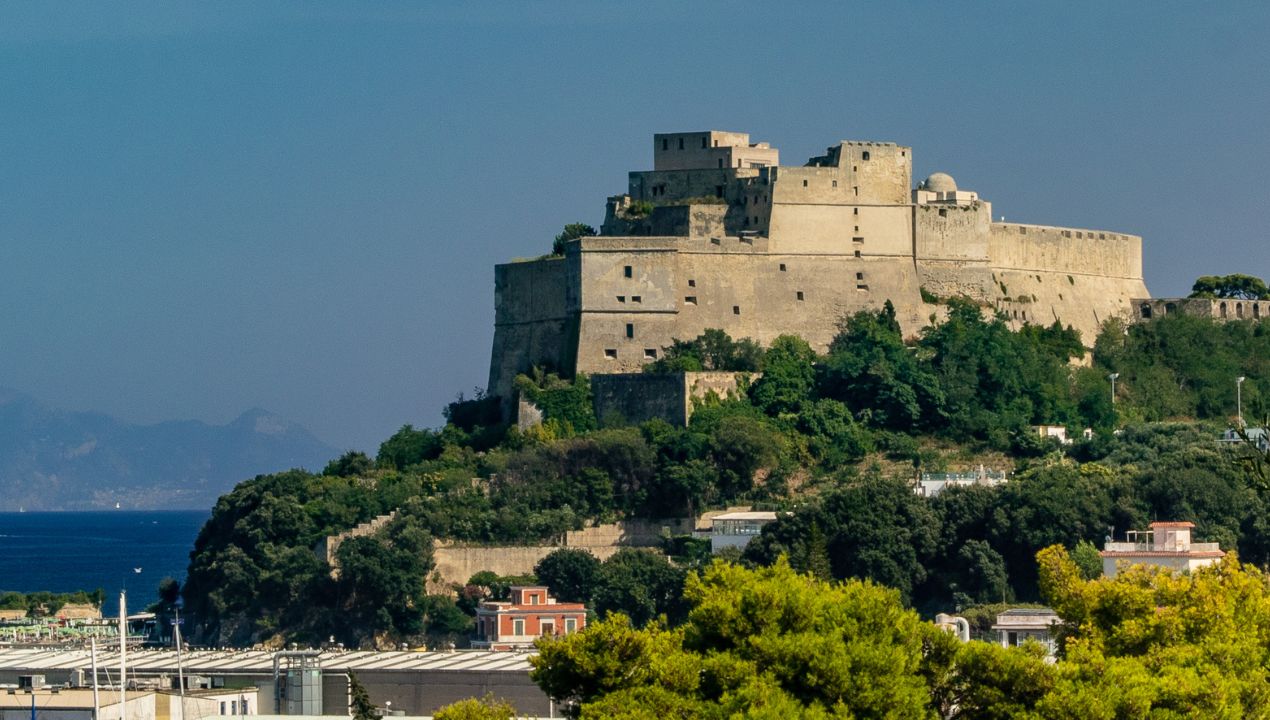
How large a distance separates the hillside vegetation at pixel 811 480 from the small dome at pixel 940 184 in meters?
4.09

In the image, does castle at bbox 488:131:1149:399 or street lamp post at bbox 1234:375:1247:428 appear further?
street lamp post at bbox 1234:375:1247:428

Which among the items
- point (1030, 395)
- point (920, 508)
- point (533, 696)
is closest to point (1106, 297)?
point (1030, 395)

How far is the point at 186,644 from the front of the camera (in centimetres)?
6531

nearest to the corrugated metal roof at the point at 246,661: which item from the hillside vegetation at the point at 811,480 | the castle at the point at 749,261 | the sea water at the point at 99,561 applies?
the hillside vegetation at the point at 811,480

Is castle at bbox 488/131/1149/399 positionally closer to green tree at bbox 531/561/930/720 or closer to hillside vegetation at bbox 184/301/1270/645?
hillside vegetation at bbox 184/301/1270/645

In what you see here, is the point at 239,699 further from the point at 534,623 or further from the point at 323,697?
the point at 534,623

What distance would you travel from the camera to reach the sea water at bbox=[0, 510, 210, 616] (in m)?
105

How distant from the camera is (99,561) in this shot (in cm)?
13050

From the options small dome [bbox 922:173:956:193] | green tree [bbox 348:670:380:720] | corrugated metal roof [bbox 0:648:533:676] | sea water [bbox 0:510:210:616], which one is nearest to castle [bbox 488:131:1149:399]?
small dome [bbox 922:173:956:193]

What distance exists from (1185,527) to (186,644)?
22.0 meters

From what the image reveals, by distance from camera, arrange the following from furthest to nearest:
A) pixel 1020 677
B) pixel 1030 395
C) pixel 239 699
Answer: pixel 1030 395
pixel 239 699
pixel 1020 677

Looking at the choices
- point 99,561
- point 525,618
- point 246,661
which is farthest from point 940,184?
point 99,561

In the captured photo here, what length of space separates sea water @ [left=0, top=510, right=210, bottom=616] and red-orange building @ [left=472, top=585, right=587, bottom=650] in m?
24.2

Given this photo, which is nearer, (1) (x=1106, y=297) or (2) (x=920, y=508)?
(2) (x=920, y=508)
